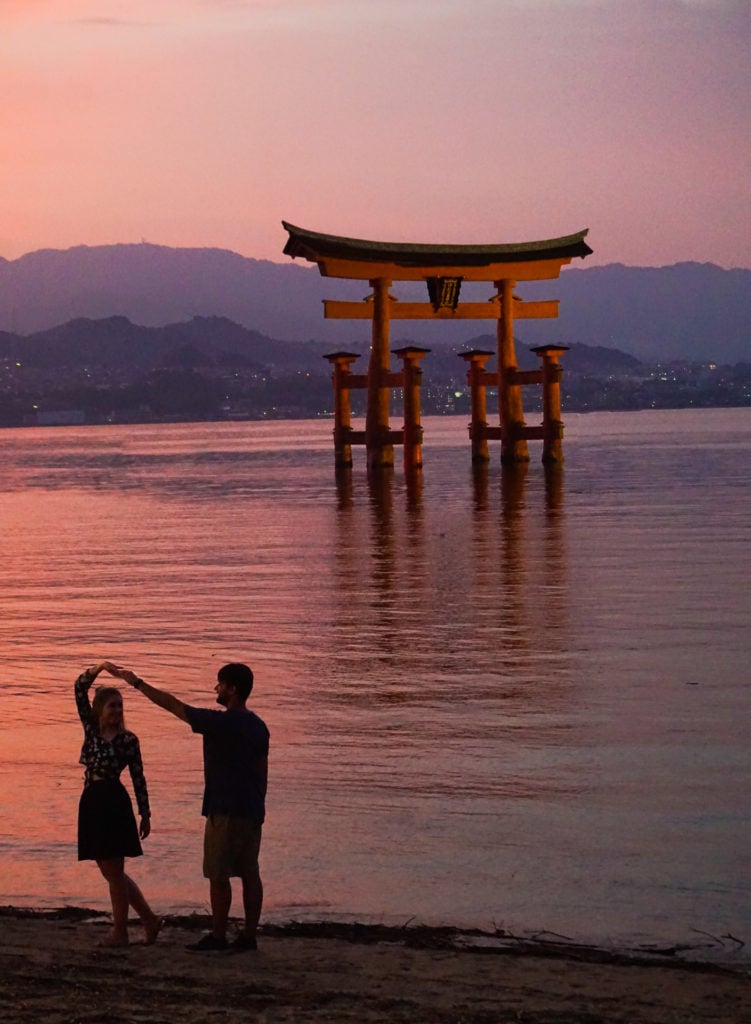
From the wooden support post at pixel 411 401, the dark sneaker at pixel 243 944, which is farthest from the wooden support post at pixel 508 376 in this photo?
the dark sneaker at pixel 243 944

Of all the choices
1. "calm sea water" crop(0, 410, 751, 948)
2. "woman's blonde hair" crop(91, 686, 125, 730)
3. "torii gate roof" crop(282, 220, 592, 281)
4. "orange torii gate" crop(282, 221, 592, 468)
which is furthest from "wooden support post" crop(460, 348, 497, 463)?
"woman's blonde hair" crop(91, 686, 125, 730)

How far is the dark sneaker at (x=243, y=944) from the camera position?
6.00 metres

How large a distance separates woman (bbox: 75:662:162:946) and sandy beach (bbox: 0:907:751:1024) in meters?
0.21

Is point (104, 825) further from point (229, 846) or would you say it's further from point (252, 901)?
point (252, 901)

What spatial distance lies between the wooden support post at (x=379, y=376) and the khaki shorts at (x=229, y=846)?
3519 cm

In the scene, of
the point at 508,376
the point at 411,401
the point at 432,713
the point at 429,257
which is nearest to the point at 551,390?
the point at 508,376

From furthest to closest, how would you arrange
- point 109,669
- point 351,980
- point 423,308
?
point 423,308
point 109,669
point 351,980

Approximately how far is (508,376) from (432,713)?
34157 millimetres

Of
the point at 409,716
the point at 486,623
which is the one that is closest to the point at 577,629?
the point at 486,623

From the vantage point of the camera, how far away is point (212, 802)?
20.1 feet

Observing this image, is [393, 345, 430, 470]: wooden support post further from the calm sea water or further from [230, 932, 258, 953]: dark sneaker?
[230, 932, 258, 953]: dark sneaker

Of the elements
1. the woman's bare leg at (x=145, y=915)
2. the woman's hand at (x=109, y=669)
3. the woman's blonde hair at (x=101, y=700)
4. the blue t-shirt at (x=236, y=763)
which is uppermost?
the woman's hand at (x=109, y=669)

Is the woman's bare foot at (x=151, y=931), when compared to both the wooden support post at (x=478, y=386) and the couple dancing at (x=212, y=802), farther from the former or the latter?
the wooden support post at (x=478, y=386)

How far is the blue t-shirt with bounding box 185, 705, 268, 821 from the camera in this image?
6059mm
